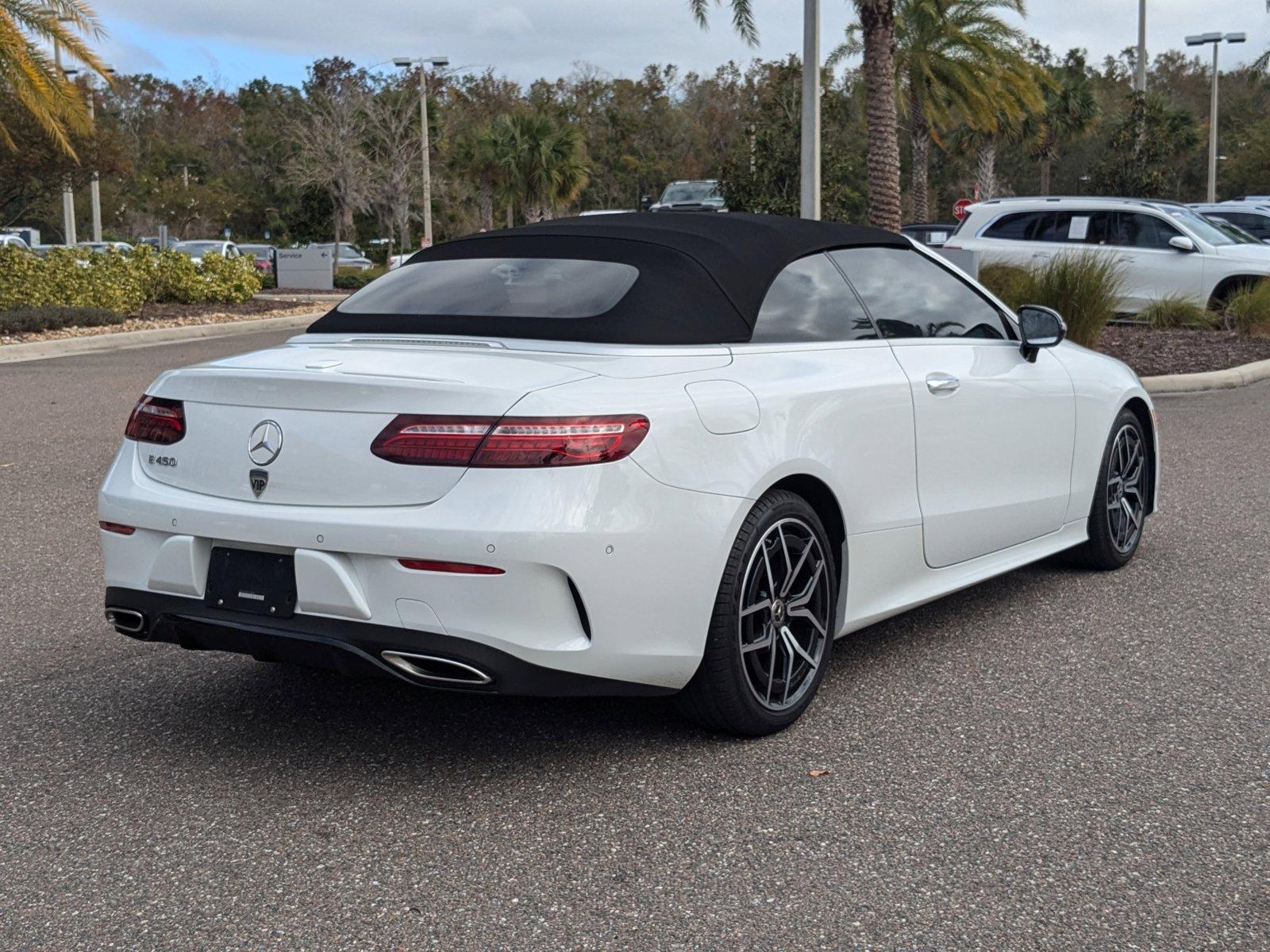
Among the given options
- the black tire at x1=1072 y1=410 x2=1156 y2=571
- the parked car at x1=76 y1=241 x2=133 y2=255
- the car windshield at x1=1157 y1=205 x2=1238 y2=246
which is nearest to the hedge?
the parked car at x1=76 y1=241 x2=133 y2=255

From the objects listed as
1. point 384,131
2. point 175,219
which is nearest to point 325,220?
point 384,131

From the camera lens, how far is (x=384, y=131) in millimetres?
53531

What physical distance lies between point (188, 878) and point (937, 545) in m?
2.74

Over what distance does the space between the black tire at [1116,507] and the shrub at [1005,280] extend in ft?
30.3

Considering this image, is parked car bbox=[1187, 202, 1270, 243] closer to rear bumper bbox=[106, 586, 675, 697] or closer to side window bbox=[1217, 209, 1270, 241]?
side window bbox=[1217, 209, 1270, 241]

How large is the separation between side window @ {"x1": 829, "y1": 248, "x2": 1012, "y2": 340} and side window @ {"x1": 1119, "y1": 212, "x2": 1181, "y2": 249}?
532 inches

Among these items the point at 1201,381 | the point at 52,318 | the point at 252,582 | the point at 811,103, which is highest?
the point at 811,103

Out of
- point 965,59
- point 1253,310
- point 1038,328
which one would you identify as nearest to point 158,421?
point 1038,328

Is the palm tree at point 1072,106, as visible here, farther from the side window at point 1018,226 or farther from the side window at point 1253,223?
the side window at point 1018,226

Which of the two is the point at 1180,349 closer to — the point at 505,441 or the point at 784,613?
the point at 784,613

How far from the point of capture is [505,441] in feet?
12.1

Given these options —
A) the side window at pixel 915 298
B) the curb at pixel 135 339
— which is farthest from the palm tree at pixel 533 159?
the side window at pixel 915 298

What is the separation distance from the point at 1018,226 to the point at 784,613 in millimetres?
15758

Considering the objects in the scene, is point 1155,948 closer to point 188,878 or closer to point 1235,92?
point 188,878
